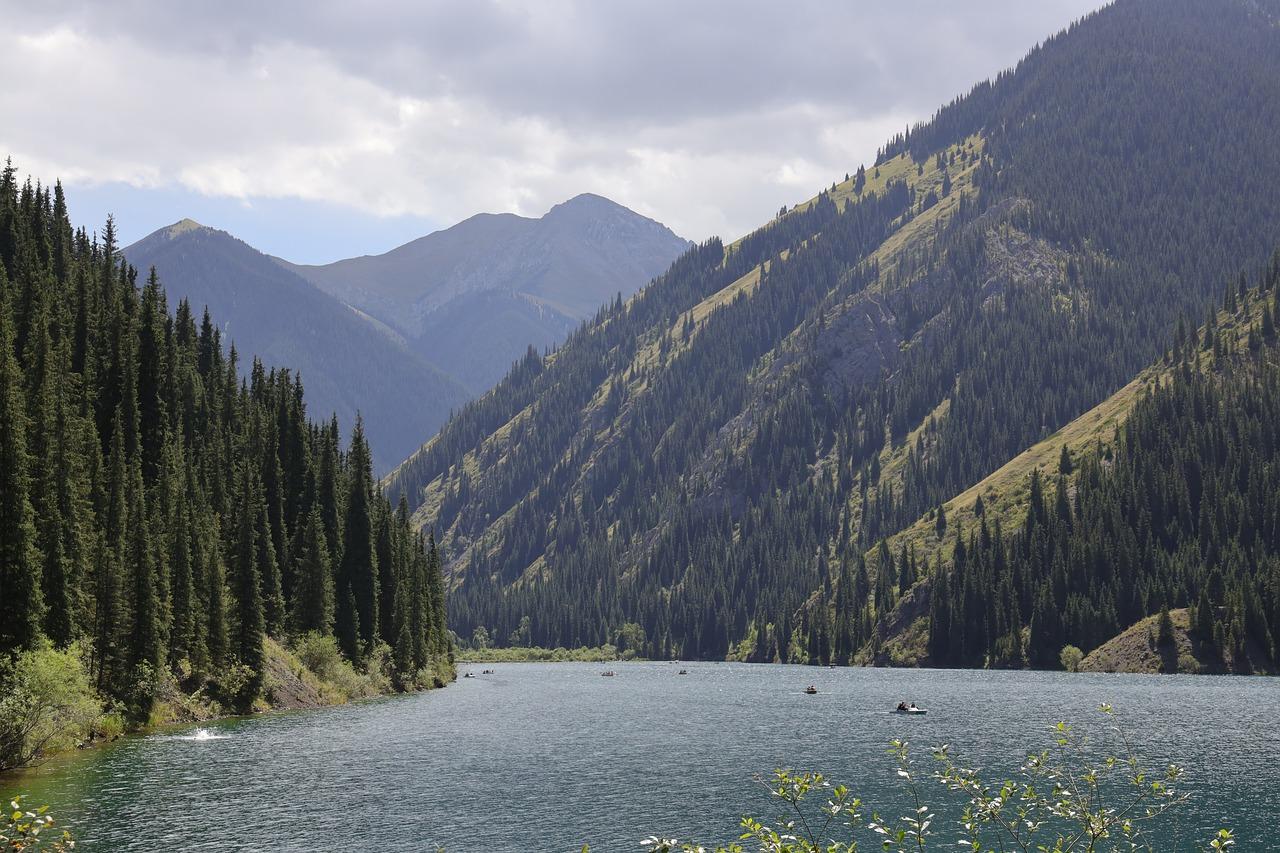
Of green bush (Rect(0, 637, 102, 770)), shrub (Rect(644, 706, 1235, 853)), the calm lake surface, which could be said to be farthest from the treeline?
shrub (Rect(644, 706, 1235, 853))

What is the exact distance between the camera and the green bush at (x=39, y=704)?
3159 inches

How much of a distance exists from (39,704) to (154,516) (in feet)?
157

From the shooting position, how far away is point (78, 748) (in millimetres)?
94188

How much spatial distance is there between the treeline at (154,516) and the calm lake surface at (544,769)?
10119 mm

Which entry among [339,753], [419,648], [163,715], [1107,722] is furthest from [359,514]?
[1107,722]

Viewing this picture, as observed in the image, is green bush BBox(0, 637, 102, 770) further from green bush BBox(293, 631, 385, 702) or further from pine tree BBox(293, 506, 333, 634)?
→ pine tree BBox(293, 506, 333, 634)

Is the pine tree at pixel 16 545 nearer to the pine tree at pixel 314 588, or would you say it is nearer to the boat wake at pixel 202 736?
the boat wake at pixel 202 736

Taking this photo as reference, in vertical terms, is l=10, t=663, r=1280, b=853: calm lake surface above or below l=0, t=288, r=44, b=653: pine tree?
below

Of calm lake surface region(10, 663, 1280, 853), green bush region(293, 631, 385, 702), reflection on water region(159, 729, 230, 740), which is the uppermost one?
green bush region(293, 631, 385, 702)

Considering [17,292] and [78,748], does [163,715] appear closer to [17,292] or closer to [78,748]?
[78,748]

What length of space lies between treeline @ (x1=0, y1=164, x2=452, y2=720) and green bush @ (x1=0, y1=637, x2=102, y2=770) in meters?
2.75

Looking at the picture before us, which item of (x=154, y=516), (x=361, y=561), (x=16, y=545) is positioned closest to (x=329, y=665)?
(x=361, y=561)

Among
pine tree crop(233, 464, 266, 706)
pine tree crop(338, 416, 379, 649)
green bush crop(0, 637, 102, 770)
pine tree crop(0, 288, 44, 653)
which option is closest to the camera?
green bush crop(0, 637, 102, 770)

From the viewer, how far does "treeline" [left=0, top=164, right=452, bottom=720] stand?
338 ft
